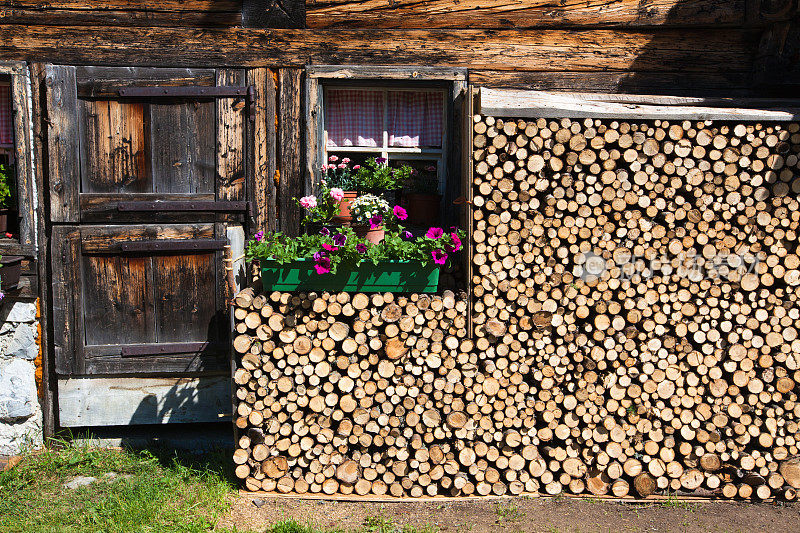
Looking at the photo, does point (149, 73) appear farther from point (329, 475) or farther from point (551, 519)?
point (551, 519)

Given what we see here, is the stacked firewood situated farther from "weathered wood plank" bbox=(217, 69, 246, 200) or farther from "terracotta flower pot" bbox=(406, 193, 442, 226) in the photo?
"weathered wood plank" bbox=(217, 69, 246, 200)

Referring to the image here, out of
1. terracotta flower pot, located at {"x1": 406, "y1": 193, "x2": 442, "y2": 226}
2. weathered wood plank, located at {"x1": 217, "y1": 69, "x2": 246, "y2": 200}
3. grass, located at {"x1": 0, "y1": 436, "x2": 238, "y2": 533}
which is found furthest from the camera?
terracotta flower pot, located at {"x1": 406, "y1": 193, "x2": 442, "y2": 226}

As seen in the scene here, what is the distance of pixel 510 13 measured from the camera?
475cm

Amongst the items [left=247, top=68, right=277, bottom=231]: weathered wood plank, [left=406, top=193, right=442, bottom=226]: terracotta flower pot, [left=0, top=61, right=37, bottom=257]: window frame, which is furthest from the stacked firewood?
[left=0, top=61, right=37, bottom=257]: window frame

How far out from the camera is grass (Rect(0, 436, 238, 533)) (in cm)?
356

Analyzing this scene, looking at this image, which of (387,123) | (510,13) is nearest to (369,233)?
(387,123)

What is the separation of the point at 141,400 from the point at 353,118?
111 inches

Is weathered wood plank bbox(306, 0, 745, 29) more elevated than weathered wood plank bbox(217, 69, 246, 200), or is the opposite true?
weathered wood plank bbox(306, 0, 745, 29)

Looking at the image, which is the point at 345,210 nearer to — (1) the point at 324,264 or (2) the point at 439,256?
(1) the point at 324,264

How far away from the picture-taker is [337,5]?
4711 mm

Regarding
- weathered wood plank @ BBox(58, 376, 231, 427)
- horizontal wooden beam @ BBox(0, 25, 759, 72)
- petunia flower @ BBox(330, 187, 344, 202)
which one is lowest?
weathered wood plank @ BBox(58, 376, 231, 427)

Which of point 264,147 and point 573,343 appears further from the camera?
point 264,147

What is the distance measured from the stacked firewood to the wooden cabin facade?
0.97 metres

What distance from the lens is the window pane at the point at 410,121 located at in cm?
494
